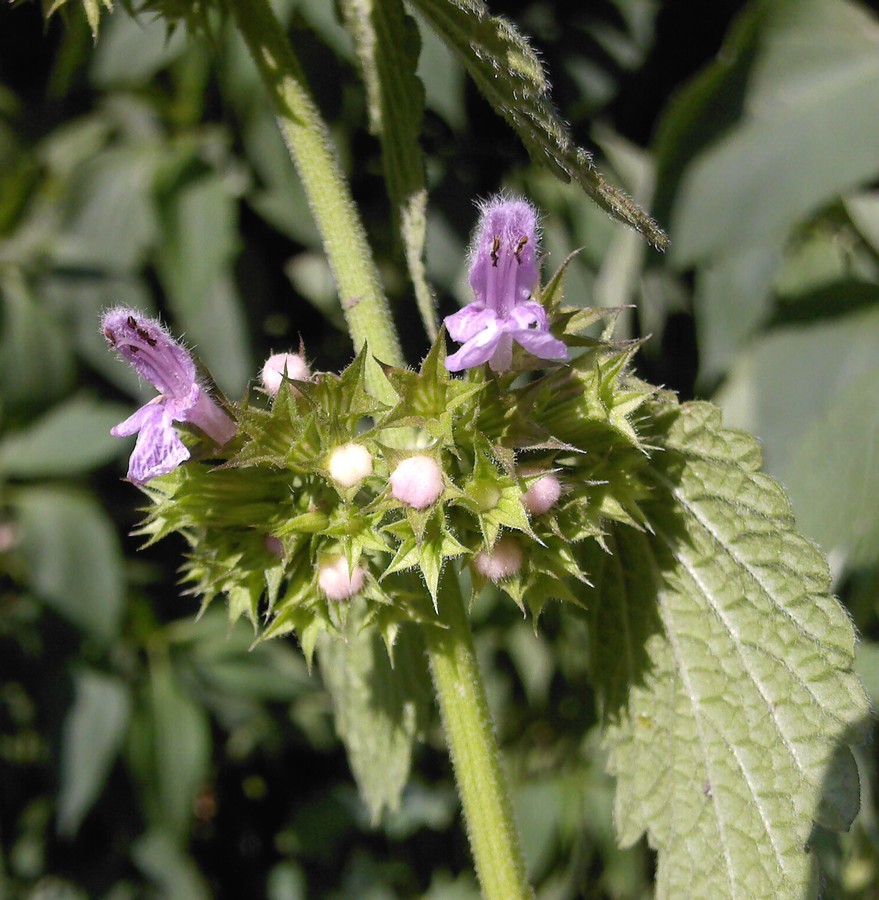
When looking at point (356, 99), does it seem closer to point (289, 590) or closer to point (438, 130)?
point (438, 130)

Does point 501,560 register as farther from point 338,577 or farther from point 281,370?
point 281,370

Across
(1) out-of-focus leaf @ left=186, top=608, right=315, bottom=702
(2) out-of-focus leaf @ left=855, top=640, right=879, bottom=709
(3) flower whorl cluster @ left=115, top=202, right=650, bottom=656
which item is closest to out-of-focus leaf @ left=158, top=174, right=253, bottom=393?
(1) out-of-focus leaf @ left=186, top=608, right=315, bottom=702

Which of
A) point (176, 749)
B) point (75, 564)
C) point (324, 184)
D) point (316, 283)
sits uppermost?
point (324, 184)

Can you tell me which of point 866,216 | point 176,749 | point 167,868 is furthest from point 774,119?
point 167,868

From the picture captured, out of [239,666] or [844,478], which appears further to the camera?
[239,666]

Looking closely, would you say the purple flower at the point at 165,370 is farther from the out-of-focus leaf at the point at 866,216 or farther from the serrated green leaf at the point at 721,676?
the out-of-focus leaf at the point at 866,216

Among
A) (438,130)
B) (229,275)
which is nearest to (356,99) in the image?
(438,130)

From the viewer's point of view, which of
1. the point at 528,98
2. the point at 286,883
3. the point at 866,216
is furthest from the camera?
the point at 286,883
